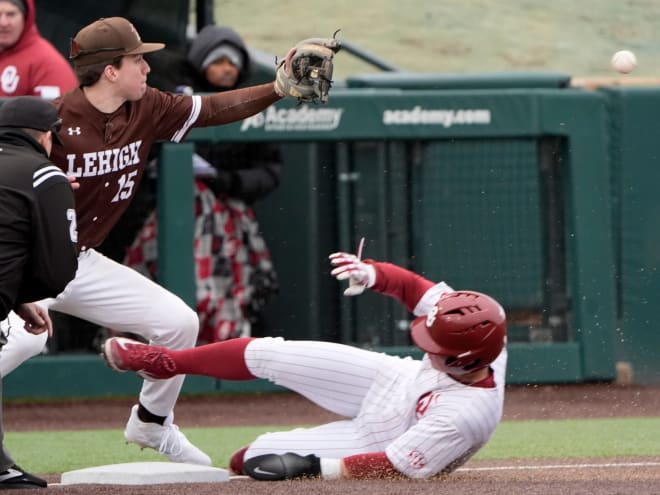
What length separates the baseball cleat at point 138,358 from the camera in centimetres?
462

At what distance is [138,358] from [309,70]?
47.1 inches

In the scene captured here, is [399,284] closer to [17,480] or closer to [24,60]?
[17,480]

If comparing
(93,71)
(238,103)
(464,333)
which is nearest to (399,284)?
(464,333)

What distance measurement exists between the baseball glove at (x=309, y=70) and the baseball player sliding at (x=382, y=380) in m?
0.64

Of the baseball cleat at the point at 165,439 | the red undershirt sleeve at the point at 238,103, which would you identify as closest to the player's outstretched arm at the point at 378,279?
the red undershirt sleeve at the point at 238,103

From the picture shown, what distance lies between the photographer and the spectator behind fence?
7.72 meters

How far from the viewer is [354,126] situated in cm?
773

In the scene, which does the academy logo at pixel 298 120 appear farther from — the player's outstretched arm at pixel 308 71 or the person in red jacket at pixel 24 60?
the player's outstretched arm at pixel 308 71

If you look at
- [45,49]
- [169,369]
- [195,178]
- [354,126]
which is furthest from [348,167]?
[169,369]

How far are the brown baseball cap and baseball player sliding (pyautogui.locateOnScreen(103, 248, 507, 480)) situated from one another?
115cm

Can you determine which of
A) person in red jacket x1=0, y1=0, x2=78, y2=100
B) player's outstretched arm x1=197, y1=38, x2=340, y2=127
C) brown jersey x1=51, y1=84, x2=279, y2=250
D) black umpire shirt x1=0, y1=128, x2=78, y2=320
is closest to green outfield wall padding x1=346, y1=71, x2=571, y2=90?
person in red jacket x1=0, y1=0, x2=78, y2=100

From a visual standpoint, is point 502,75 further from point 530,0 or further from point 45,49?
point 530,0

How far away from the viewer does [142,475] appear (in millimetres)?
4758

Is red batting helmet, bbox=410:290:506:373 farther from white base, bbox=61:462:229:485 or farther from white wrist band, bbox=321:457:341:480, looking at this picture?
white base, bbox=61:462:229:485
